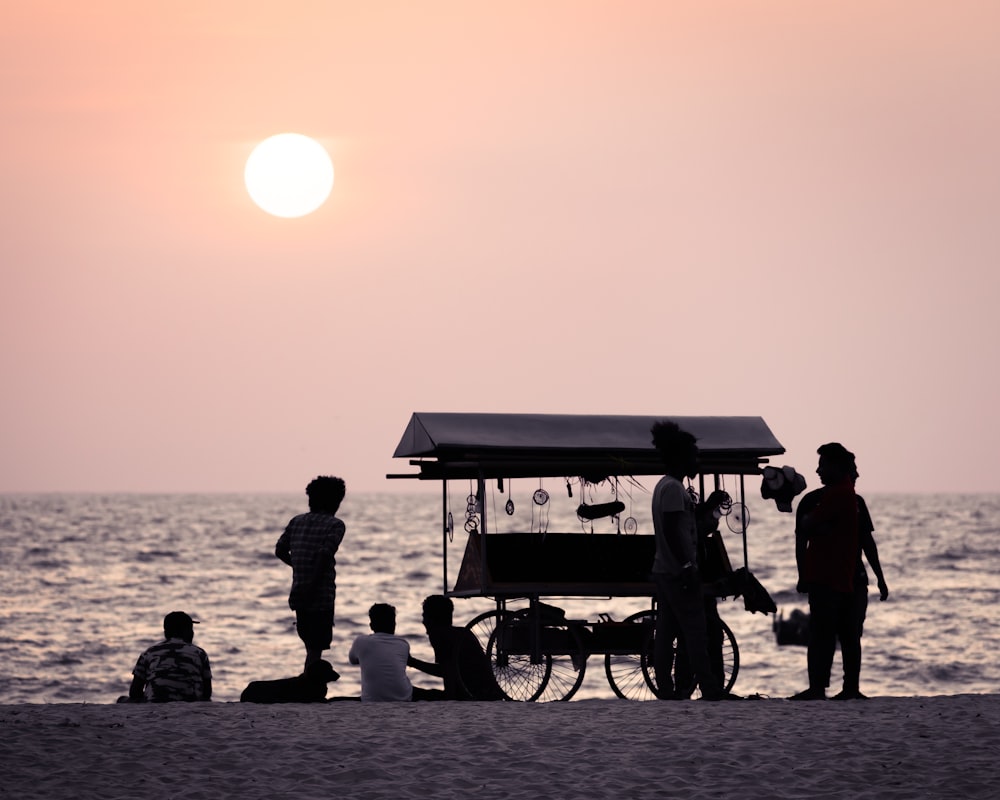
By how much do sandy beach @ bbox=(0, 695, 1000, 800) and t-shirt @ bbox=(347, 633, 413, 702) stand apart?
1165 millimetres

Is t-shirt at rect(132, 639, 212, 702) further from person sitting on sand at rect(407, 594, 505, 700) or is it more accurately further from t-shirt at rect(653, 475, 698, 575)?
t-shirt at rect(653, 475, 698, 575)

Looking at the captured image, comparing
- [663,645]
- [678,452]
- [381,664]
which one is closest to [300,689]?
[381,664]

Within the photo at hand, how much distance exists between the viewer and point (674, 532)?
12781 millimetres

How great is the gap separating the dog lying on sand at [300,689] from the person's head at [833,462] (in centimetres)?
408

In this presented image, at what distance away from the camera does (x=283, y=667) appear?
40.2 meters

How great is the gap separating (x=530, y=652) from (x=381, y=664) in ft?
6.14

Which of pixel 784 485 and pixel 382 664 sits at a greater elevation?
pixel 784 485

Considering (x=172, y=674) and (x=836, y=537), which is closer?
(x=172, y=674)

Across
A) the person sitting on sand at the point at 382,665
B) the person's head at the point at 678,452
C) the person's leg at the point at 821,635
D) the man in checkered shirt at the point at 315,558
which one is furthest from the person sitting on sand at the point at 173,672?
the person's leg at the point at 821,635

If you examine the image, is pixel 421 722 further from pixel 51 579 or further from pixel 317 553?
pixel 51 579

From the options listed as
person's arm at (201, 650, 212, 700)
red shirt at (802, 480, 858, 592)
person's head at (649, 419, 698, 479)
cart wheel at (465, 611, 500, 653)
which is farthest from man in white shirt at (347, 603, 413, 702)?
red shirt at (802, 480, 858, 592)

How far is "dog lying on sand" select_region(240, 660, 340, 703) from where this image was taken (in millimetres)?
13188

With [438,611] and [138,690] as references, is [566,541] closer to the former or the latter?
[438,611]

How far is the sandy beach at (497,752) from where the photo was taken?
953cm
